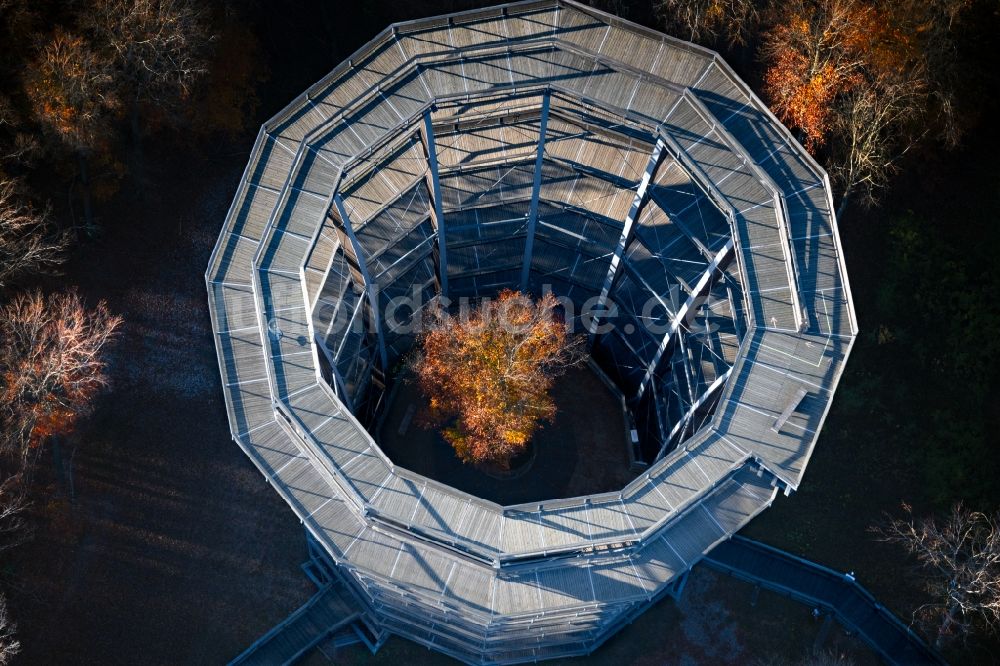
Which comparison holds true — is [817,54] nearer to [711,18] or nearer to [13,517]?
[711,18]

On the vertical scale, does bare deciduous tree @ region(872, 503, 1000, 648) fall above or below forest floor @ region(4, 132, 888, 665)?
above

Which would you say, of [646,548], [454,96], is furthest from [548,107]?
[646,548]

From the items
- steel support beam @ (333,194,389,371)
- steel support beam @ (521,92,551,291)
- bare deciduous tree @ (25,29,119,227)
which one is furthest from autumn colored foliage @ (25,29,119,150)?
steel support beam @ (521,92,551,291)

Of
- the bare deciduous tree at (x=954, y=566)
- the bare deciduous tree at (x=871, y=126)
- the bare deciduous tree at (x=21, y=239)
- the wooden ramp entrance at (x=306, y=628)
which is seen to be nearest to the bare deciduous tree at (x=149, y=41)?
the bare deciduous tree at (x=21, y=239)

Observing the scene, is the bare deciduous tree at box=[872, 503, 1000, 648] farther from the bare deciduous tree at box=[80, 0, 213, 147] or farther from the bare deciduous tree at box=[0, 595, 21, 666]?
the bare deciduous tree at box=[0, 595, 21, 666]

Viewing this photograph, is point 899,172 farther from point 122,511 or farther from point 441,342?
point 122,511

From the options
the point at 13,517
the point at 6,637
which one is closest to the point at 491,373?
the point at 13,517
